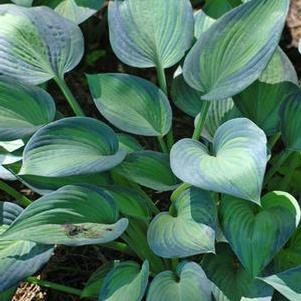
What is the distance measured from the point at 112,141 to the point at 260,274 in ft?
1.49

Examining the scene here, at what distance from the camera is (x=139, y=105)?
170cm

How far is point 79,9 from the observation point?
2023 mm

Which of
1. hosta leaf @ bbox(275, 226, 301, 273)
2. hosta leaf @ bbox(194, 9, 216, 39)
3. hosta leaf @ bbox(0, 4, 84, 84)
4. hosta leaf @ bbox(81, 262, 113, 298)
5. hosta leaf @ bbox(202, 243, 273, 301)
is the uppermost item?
hosta leaf @ bbox(0, 4, 84, 84)

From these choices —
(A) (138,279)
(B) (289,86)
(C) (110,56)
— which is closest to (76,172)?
(A) (138,279)

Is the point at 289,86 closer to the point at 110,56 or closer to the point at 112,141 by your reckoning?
the point at 112,141

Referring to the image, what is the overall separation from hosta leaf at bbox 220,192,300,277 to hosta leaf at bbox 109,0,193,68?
0.42 m

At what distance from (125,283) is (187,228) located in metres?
0.21

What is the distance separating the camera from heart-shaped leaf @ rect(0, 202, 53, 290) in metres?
1.51

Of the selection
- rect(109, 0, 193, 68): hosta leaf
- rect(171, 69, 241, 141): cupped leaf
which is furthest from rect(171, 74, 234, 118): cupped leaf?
rect(109, 0, 193, 68): hosta leaf

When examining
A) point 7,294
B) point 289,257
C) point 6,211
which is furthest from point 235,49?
point 7,294

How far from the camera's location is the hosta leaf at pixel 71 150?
147 cm

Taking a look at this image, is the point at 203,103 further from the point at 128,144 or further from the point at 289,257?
the point at 289,257

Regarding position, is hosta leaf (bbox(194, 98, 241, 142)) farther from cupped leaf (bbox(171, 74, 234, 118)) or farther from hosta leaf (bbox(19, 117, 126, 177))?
hosta leaf (bbox(19, 117, 126, 177))

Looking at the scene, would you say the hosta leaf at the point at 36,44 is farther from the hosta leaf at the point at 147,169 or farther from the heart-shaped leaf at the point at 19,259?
the heart-shaped leaf at the point at 19,259
